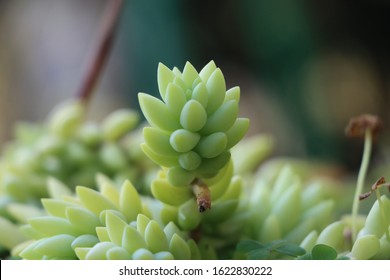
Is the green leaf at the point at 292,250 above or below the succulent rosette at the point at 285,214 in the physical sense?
below

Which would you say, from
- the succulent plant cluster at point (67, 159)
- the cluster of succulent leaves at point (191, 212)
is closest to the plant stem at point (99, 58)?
the succulent plant cluster at point (67, 159)

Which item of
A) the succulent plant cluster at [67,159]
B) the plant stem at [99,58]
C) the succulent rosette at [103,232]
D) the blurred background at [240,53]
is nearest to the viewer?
the succulent rosette at [103,232]

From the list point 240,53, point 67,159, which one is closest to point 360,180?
point 67,159

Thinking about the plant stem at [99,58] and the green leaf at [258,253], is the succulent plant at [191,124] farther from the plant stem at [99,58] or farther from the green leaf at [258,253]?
the plant stem at [99,58]

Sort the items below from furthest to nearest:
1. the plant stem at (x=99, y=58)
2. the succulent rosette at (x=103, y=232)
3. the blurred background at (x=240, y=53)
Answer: the blurred background at (x=240, y=53) < the plant stem at (x=99, y=58) < the succulent rosette at (x=103, y=232)

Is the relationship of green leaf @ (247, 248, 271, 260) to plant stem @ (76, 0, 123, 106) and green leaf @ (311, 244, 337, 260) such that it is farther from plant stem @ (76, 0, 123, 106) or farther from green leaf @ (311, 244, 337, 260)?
plant stem @ (76, 0, 123, 106)

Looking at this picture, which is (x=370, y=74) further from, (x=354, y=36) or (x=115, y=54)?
(x=115, y=54)
